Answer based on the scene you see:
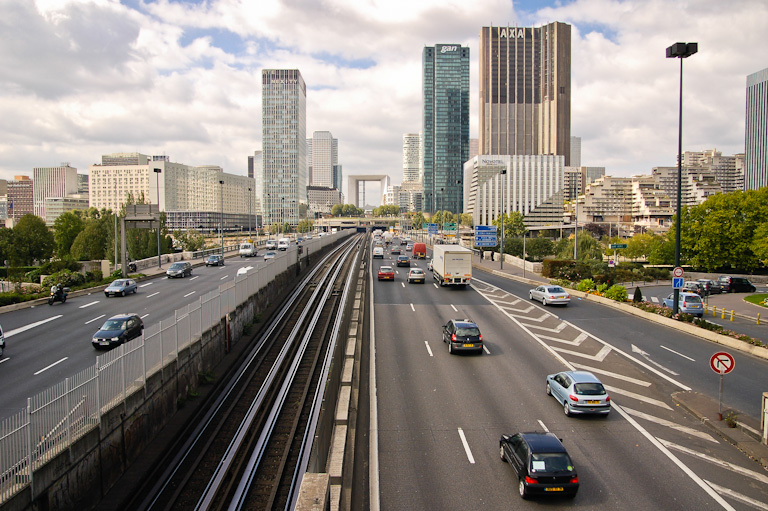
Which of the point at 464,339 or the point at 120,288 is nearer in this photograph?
the point at 464,339

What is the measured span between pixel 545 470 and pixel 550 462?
9.4 inches

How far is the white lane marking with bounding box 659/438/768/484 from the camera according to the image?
45.3 feet

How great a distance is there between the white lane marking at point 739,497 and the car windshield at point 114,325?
23246 millimetres

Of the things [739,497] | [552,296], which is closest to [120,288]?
[552,296]

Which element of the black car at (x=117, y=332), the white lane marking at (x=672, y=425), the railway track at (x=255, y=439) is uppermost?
the black car at (x=117, y=332)

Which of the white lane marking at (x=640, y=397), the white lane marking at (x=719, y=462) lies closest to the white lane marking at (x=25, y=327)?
the white lane marking at (x=640, y=397)

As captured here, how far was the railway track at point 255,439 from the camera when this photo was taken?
13359 millimetres

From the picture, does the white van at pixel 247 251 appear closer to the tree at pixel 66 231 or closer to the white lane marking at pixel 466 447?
the tree at pixel 66 231

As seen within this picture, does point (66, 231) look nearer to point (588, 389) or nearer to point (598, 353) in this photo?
point (598, 353)

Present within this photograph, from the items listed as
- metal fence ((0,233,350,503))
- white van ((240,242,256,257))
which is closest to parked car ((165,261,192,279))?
white van ((240,242,256,257))

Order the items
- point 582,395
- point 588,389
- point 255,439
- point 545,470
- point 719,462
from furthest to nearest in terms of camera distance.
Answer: point 588,389, point 582,395, point 255,439, point 719,462, point 545,470

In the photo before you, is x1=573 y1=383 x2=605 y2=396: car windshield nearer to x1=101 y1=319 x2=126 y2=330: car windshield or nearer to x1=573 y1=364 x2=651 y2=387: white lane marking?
x1=573 y1=364 x2=651 y2=387: white lane marking

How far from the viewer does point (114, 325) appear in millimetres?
23828

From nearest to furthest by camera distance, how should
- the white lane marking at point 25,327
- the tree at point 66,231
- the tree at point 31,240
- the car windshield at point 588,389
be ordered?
the car windshield at point 588,389 < the white lane marking at point 25,327 < the tree at point 31,240 < the tree at point 66,231
